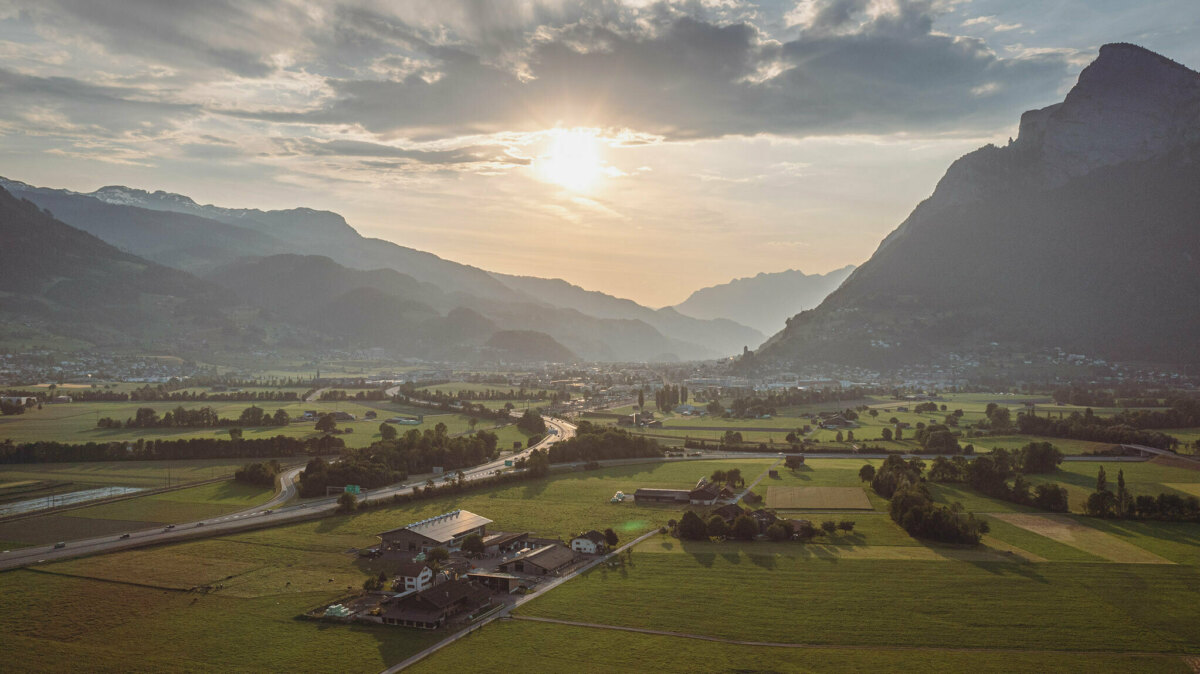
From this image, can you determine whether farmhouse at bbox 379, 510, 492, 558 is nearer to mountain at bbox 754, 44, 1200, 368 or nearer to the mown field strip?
the mown field strip

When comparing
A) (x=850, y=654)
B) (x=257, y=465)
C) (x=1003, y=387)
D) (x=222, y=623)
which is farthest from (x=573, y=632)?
(x=1003, y=387)

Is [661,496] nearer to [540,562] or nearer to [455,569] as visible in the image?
[540,562]

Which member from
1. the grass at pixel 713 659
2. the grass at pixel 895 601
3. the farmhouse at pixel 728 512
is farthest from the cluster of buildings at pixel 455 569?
the farmhouse at pixel 728 512

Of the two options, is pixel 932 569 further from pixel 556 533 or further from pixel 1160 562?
pixel 556 533

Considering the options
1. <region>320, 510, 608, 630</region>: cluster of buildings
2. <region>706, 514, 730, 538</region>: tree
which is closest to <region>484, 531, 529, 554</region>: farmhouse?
<region>320, 510, 608, 630</region>: cluster of buildings

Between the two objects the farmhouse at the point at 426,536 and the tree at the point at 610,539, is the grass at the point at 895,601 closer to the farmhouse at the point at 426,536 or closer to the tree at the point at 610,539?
the tree at the point at 610,539
